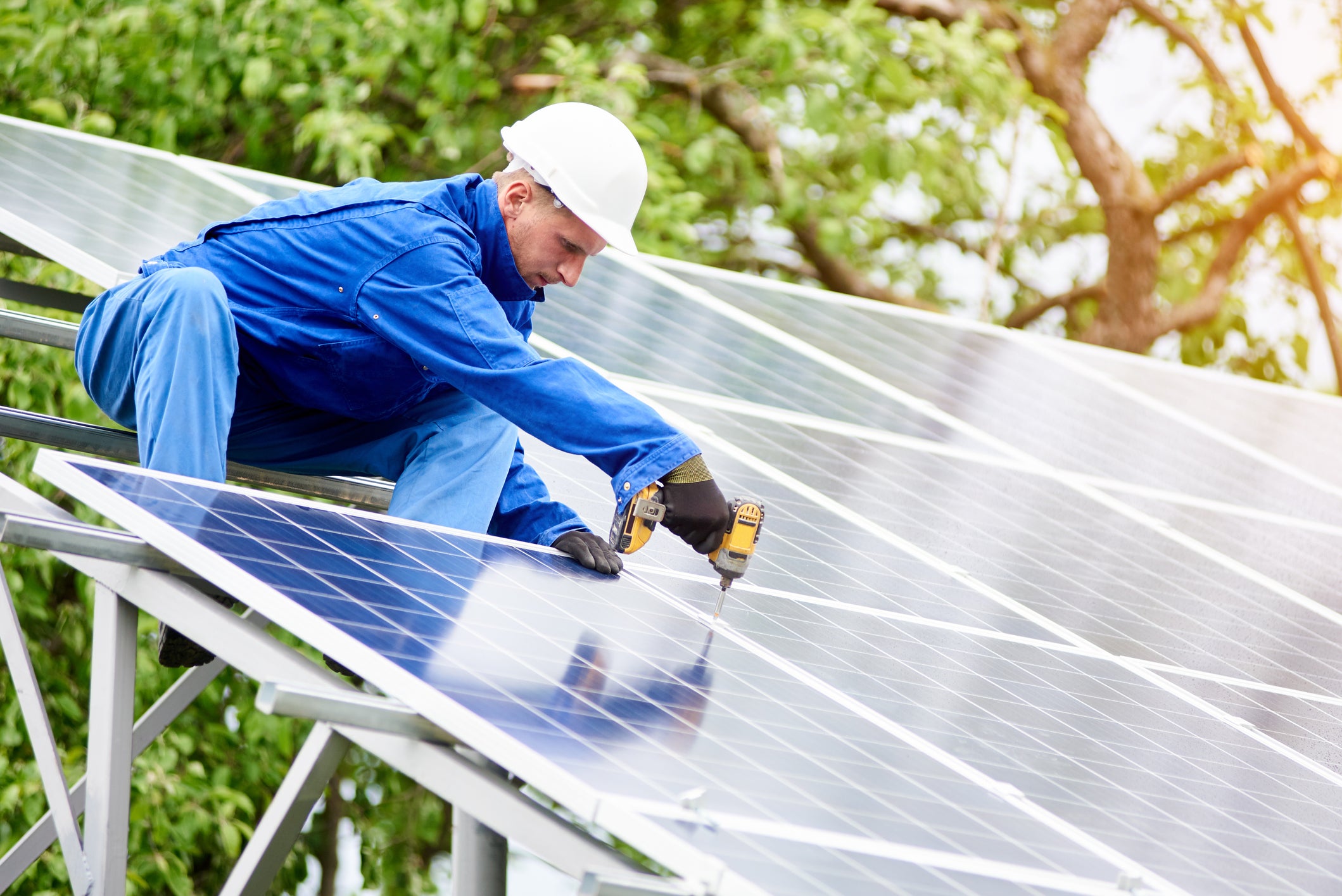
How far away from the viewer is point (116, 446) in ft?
17.2

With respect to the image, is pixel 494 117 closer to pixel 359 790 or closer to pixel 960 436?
pixel 359 790

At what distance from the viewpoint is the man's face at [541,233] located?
14.9 ft

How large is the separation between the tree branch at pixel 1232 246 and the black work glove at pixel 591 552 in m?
13.1

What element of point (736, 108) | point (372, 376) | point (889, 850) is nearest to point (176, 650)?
point (372, 376)

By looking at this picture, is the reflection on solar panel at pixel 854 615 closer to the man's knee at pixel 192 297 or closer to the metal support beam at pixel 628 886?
the metal support beam at pixel 628 886

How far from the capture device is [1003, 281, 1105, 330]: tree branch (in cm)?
1673

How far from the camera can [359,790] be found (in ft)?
33.3

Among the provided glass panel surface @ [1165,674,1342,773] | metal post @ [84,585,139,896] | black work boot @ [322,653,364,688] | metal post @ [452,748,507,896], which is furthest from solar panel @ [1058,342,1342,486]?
metal post @ [84,585,139,896]

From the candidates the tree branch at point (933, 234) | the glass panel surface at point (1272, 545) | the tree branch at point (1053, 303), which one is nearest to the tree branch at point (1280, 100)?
the tree branch at point (1053, 303)

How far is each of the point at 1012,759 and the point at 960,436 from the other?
3379 millimetres

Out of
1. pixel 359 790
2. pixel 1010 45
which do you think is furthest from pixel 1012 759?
pixel 1010 45

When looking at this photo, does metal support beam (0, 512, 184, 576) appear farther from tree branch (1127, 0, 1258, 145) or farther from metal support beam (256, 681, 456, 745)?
tree branch (1127, 0, 1258, 145)

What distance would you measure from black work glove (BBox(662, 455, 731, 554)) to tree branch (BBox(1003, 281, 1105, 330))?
13.4 meters

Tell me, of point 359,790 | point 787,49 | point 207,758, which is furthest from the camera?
point 787,49
